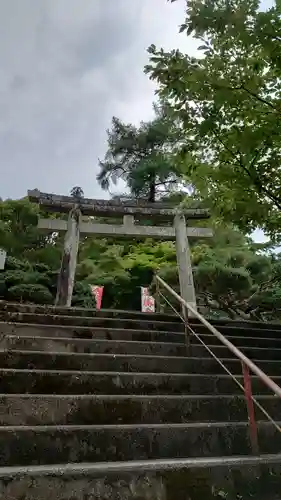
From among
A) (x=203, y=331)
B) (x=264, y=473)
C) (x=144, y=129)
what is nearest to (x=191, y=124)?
(x=203, y=331)

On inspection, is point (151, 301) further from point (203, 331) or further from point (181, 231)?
point (203, 331)

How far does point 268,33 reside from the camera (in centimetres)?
341

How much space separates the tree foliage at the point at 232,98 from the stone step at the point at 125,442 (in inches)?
92.6

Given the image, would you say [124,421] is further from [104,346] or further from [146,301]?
[146,301]

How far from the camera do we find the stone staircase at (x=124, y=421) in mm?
1899

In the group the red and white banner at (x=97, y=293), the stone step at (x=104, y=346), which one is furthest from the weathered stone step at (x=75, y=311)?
the red and white banner at (x=97, y=293)

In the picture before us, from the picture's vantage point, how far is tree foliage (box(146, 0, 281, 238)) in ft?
11.6

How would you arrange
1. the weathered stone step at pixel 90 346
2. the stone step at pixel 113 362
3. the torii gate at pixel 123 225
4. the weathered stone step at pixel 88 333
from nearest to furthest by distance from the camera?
the stone step at pixel 113 362 → the weathered stone step at pixel 90 346 → the weathered stone step at pixel 88 333 → the torii gate at pixel 123 225

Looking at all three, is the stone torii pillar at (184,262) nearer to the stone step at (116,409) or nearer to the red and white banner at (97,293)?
the red and white banner at (97,293)

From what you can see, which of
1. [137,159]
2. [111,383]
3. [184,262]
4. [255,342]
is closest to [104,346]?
[111,383]

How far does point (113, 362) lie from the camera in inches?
136

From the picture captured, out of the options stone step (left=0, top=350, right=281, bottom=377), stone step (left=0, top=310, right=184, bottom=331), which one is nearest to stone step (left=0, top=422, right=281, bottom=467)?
stone step (left=0, top=350, right=281, bottom=377)

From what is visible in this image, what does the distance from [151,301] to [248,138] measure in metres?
7.15

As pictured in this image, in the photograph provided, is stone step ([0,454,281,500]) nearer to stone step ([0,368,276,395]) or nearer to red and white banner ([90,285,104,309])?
stone step ([0,368,276,395])
